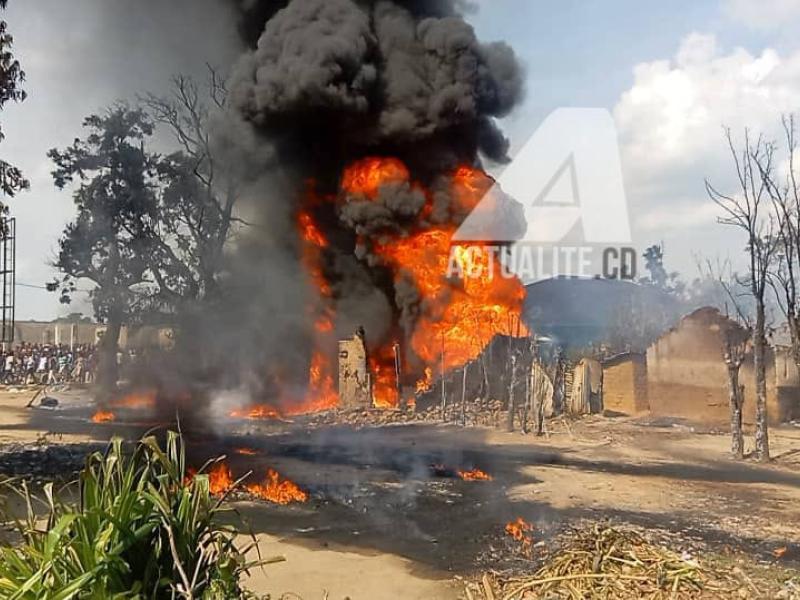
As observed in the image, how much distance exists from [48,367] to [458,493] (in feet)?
84.3

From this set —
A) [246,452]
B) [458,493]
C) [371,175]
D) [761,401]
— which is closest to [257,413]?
[246,452]

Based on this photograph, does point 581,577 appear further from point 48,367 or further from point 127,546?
point 48,367

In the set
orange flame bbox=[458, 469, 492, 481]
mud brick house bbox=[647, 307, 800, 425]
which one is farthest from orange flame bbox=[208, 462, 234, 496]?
mud brick house bbox=[647, 307, 800, 425]

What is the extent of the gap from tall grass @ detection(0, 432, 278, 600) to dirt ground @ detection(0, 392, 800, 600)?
2623mm

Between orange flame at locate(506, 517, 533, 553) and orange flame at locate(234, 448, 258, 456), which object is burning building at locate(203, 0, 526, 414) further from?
orange flame at locate(506, 517, 533, 553)

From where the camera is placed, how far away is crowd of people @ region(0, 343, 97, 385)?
2970 cm

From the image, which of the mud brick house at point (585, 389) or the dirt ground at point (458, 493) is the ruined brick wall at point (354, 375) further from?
the mud brick house at point (585, 389)

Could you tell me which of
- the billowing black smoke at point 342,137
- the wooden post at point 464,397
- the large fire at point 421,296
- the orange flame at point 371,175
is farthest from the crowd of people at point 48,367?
the wooden post at point 464,397

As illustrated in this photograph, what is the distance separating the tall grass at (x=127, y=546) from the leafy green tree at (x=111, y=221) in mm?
25620

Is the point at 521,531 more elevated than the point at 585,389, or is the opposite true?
the point at 585,389

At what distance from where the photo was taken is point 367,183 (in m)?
24.9

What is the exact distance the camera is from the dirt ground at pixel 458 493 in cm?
686

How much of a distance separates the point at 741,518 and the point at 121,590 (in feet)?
26.9

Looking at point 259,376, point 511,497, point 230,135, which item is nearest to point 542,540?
point 511,497
